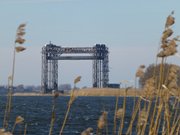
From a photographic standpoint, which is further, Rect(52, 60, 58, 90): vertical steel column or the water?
Rect(52, 60, 58, 90): vertical steel column

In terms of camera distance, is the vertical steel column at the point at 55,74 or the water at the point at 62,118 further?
the vertical steel column at the point at 55,74

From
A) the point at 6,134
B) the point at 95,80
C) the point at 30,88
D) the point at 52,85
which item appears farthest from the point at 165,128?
the point at 30,88

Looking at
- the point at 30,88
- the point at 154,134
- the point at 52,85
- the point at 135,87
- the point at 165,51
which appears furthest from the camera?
the point at 30,88

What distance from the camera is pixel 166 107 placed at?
516 centimetres

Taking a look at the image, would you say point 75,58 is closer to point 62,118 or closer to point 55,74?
point 55,74

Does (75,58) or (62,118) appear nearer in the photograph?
(62,118)

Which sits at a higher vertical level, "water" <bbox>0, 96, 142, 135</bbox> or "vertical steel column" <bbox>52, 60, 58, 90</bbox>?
"vertical steel column" <bbox>52, 60, 58, 90</bbox>

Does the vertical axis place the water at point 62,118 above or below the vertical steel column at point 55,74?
A: below

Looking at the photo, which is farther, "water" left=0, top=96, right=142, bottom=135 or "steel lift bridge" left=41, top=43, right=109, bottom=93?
"steel lift bridge" left=41, top=43, right=109, bottom=93

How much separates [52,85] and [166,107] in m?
94.1

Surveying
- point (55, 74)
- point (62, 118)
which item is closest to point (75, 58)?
point (55, 74)

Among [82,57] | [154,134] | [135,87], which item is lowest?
[154,134]

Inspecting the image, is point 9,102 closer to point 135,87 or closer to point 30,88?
point 135,87

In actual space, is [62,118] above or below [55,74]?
below
